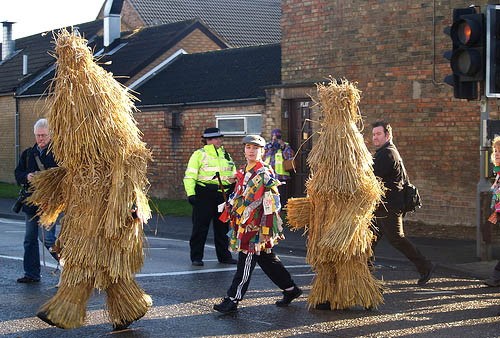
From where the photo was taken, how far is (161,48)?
28.9 metres

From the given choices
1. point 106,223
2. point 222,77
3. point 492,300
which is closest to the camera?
point 106,223

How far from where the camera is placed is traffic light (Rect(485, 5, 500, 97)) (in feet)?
36.7

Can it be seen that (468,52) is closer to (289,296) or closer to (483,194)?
(483,194)

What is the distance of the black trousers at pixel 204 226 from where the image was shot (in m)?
12.4

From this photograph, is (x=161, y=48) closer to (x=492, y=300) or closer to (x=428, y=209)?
(x=428, y=209)

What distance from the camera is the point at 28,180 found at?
31.8ft

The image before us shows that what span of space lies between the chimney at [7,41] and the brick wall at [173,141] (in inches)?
682

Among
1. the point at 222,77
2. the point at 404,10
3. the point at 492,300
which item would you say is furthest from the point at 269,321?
the point at 222,77

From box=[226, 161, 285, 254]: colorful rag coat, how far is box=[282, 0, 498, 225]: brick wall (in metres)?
7.97

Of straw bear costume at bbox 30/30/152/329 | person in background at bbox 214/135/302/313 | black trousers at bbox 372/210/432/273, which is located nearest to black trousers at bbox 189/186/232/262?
black trousers at bbox 372/210/432/273

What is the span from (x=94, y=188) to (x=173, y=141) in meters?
16.3

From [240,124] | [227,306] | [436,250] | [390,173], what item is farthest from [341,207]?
[240,124]

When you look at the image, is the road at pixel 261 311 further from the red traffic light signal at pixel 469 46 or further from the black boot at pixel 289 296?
the red traffic light signal at pixel 469 46

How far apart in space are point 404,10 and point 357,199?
30.9 feet
